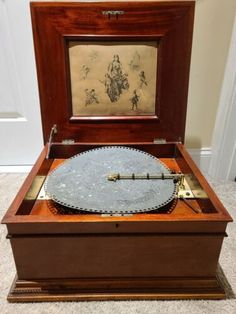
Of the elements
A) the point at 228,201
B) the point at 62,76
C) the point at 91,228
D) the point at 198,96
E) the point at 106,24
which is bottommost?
the point at 228,201

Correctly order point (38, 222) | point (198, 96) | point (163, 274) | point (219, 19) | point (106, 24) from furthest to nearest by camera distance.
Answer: point (198, 96), point (219, 19), point (106, 24), point (163, 274), point (38, 222)

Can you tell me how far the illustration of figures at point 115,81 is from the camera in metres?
0.93

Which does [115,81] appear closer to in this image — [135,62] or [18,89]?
[135,62]

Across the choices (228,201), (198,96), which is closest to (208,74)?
(198,96)

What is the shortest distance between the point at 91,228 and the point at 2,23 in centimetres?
95

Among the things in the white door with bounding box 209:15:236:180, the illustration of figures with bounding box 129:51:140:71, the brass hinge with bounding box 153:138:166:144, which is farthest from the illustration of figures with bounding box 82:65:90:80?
the white door with bounding box 209:15:236:180

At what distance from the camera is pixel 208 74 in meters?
1.24

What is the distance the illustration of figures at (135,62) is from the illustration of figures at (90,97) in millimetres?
146

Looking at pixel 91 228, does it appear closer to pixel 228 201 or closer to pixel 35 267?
pixel 35 267

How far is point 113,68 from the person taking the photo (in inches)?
36.6

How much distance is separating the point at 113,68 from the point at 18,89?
1.84ft

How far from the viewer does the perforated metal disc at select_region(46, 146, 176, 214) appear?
0.71m

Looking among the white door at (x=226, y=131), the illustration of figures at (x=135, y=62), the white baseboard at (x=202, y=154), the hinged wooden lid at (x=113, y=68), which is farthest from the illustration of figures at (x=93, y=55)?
the white baseboard at (x=202, y=154)

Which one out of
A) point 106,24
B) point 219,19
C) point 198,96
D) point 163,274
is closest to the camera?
point 163,274
